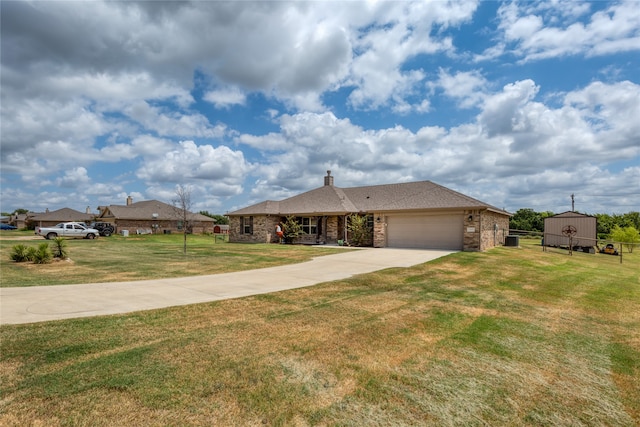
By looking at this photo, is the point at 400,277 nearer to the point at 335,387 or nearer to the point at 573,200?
the point at 335,387

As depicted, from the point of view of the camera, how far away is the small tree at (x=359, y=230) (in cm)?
2250

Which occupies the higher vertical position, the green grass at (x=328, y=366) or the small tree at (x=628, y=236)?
the small tree at (x=628, y=236)

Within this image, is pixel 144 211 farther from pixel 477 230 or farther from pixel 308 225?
pixel 477 230

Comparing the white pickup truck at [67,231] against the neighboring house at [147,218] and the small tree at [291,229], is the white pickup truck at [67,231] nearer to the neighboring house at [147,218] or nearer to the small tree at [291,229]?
the neighboring house at [147,218]

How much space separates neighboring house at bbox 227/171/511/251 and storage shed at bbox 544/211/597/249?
3.36 m

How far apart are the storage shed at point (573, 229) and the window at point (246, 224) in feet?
70.0

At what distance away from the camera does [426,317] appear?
6148mm

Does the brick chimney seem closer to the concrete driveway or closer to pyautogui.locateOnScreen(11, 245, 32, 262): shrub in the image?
the concrete driveway

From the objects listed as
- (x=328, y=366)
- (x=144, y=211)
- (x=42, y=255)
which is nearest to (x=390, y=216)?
(x=42, y=255)

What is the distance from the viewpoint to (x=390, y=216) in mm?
21906

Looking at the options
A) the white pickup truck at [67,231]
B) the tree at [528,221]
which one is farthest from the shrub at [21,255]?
the tree at [528,221]

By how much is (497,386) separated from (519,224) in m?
40.8

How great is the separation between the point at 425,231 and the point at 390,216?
2.48 m

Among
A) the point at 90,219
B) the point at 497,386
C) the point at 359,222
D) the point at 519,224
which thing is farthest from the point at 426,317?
the point at 90,219
